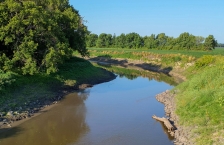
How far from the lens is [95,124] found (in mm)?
17047

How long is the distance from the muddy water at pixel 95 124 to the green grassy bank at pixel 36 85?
183 cm

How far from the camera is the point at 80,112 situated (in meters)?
19.9

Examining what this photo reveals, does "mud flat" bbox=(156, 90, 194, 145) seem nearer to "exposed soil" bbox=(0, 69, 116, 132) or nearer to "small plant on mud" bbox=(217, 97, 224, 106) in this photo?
"small plant on mud" bbox=(217, 97, 224, 106)

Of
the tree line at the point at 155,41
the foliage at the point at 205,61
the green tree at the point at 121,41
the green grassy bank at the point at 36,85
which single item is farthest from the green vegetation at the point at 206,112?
the green tree at the point at 121,41

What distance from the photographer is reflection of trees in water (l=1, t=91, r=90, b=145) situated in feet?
46.3

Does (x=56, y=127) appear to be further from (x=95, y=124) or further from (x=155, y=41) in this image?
(x=155, y=41)

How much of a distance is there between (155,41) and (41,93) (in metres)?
80.8

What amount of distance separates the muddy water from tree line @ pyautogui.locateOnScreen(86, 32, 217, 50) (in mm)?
68074

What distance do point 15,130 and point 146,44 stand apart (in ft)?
292

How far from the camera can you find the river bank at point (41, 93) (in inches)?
687

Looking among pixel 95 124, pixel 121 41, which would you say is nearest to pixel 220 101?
→ pixel 95 124

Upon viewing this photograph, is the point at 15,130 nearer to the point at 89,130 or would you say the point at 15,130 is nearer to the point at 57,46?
the point at 89,130

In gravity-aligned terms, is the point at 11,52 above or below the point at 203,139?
above

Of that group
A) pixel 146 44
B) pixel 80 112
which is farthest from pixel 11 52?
pixel 146 44
